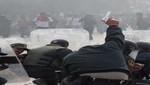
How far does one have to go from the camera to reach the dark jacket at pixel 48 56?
4.10 m

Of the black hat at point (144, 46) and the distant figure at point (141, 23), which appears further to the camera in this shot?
the distant figure at point (141, 23)

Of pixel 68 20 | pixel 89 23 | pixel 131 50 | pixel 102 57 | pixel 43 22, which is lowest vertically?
pixel 68 20

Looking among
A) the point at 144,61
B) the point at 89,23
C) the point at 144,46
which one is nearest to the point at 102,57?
the point at 144,61

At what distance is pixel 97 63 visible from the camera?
328cm

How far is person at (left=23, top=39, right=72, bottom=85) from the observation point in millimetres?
4109

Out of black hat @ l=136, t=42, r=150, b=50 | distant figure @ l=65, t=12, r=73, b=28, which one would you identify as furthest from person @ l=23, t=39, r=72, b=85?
distant figure @ l=65, t=12, r=73, b=28

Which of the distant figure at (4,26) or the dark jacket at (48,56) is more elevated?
the dark jacket at (48,56)

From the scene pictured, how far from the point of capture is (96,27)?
1428cm

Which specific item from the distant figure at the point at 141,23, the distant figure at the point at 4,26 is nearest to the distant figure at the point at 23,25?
the distant figure at the point at 4,26

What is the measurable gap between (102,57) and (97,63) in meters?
0.06

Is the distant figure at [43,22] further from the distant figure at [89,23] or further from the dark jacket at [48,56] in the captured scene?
the dark jacket at [48,56]

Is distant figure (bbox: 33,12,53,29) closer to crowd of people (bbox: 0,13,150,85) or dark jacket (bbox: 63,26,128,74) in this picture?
crowd of people (bbox: 0,13,150,85)

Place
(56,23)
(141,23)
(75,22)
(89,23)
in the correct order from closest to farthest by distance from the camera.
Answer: (89,23) → (141,23) → (75,22) → (56,23)

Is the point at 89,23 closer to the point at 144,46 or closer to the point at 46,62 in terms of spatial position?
the point at 144,46
